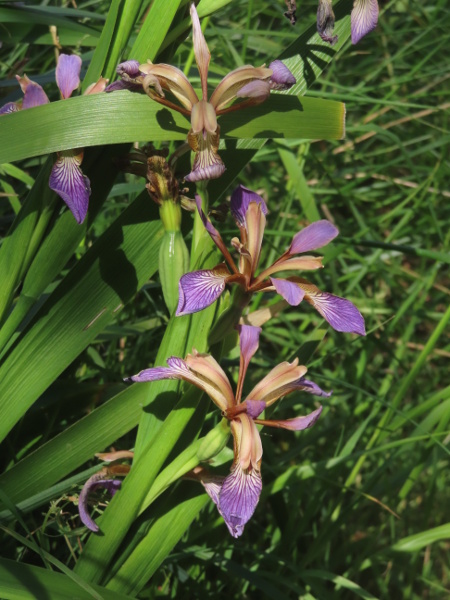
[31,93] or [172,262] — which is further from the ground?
[31,93]

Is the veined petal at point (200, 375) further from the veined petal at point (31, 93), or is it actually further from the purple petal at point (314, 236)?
the veined petal at point (31, 93)

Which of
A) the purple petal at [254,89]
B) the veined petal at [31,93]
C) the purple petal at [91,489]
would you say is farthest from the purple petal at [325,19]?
the purple petal at [91,489]

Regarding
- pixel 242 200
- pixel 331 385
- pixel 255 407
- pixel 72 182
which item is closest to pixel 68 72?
pixel 72 182

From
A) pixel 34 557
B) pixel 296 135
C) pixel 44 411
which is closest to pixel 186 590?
pixel 34 557

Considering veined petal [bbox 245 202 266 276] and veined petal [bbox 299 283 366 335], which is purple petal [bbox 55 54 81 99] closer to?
veined petal [bbox 245 202 266 276]

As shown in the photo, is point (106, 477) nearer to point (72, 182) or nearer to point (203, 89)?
point (72, 182)
